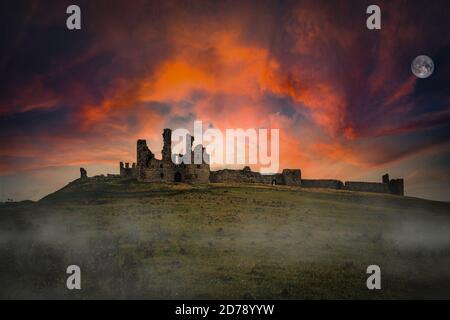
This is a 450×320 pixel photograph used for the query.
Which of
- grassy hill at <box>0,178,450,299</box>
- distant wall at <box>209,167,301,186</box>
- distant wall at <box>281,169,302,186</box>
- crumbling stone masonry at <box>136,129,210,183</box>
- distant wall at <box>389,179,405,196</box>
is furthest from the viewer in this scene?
distant wall at <box>389,179,405,196</box>

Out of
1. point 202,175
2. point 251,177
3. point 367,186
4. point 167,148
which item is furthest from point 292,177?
point 167,148

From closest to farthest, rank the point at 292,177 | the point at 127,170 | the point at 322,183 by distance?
the point at 292,177
the point at 322,183
the point at 127,170

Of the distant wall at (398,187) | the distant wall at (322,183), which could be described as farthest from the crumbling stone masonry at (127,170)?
the distant wall at (398,187)

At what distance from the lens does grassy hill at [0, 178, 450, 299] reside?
2234 cm

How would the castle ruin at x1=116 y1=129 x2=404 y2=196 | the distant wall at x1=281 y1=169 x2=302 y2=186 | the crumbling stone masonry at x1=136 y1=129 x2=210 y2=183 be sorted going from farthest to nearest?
the distant wall at x1=281 y1=169 x2=302 y2=186 < the castle ruin at x1=116 y1=129 x2=404 y2=196 < the crumbling stone masonry at x1=136 y1=129 x2=210 y2=183

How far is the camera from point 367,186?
75.8 metres

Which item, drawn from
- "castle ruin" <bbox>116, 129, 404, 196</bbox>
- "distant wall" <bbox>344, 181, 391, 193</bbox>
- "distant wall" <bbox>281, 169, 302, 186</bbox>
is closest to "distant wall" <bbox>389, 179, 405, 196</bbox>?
"castle ruin" <bbox>116, 129, 404, 196</bbox>

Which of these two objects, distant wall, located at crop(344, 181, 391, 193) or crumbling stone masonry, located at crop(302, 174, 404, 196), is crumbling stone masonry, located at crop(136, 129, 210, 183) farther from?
distant wall, located at crop(344, 181, 391, 193)

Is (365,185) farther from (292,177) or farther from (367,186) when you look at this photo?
(292,177)

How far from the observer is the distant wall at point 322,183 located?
74.5 meters

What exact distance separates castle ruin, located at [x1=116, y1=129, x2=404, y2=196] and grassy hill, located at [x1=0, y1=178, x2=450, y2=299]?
12.3 meters

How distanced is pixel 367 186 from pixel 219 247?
176 feet
